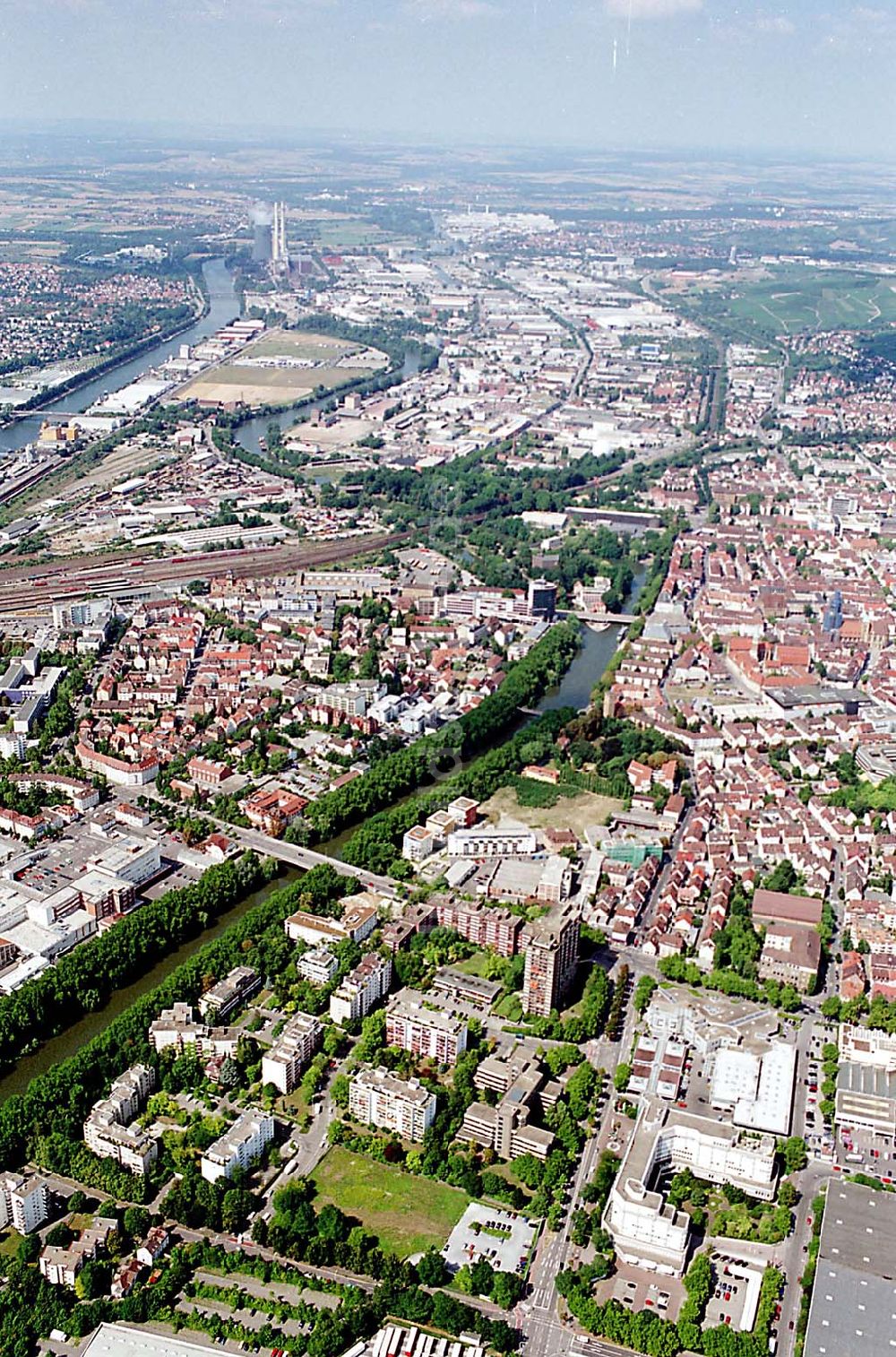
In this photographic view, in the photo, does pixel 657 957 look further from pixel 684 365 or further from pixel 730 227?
pixel 730 227

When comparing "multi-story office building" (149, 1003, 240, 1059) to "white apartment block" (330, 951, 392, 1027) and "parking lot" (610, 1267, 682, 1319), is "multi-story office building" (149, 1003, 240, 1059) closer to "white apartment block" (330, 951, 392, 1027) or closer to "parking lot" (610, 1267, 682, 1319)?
"white apartment block" (330, 951, 392, 1027)

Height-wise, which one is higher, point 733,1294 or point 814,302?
point 814,302

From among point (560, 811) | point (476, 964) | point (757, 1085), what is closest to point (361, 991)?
point (476, 964)

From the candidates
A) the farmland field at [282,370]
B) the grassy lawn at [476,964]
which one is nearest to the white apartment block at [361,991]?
the grassy lawn at [476,964]

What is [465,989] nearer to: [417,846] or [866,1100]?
[417,846]

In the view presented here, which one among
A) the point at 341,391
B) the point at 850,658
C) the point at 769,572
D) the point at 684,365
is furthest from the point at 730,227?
the point at 850,658

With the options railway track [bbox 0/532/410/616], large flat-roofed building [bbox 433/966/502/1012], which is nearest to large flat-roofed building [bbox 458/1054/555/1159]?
large flat-roofed building [bbox 433/966/502/1012]
